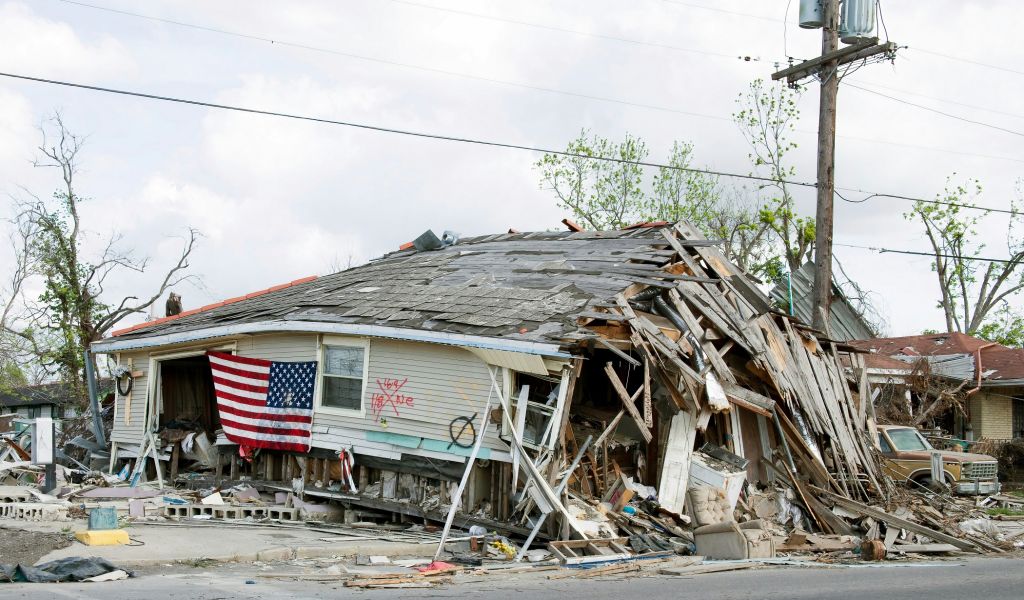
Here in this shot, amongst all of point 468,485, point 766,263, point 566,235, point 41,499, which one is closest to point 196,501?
point 41,499

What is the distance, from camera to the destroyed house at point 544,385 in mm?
13969

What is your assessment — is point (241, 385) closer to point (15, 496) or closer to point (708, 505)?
point (15, 496)

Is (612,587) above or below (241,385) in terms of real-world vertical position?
below

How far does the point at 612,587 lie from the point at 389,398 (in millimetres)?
6413

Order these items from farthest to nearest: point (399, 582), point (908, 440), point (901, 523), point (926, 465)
Answer: point (908, 440) < point (926, 465) < point (901, 523) < point (399, 582)

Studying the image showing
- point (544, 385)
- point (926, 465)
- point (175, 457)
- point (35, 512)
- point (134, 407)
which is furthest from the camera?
point (926, 465)

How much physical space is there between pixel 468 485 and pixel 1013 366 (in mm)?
22000

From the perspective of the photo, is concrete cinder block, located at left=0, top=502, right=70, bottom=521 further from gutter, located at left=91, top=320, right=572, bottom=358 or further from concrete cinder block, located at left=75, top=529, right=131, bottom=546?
gutter, located at left=91, top=320, right=572, bottom=358

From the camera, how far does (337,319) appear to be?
16.0 metres

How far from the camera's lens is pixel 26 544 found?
36.6 feet

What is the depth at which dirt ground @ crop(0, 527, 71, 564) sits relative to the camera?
34.0ft

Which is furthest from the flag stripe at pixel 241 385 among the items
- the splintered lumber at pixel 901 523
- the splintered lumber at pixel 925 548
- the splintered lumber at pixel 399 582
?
the splintered lumber at pixel 925 548

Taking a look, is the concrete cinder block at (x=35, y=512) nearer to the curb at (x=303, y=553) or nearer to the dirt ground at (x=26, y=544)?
the dirt ground at (x=26, y=544)

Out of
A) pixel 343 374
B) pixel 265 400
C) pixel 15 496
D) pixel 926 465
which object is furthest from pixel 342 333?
pixel 926 465
